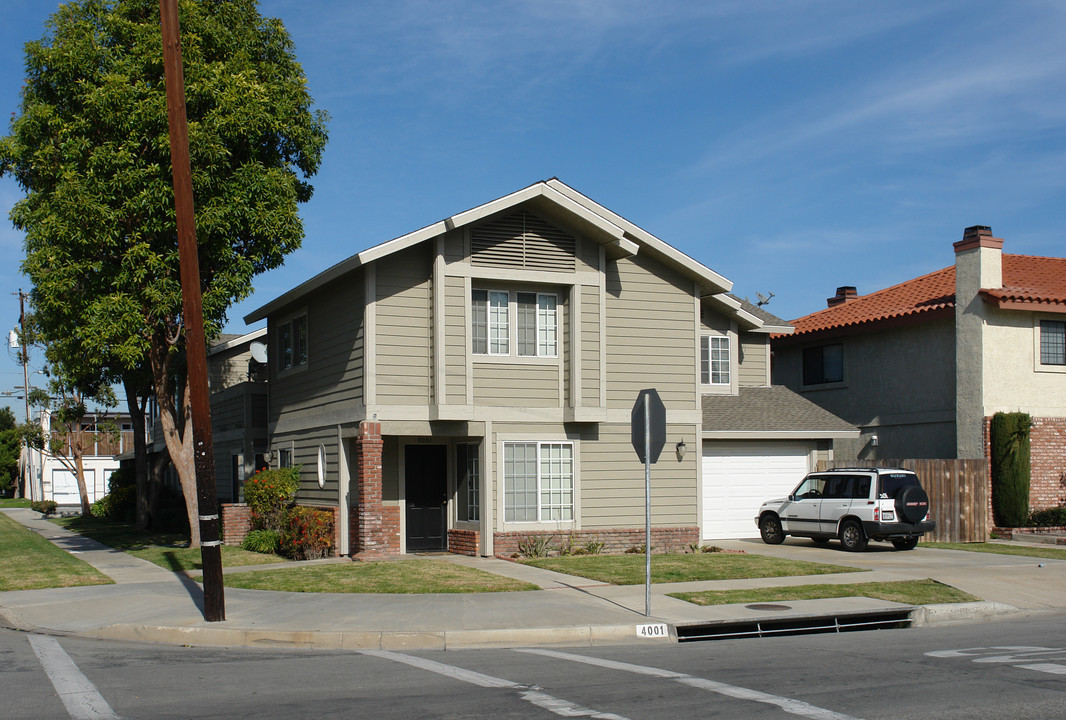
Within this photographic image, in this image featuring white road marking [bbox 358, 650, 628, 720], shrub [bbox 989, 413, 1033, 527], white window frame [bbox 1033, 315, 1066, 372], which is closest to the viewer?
white road marking [bbox 358, 650, 628, 720]

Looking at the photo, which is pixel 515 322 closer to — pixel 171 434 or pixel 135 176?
pixel 135 176

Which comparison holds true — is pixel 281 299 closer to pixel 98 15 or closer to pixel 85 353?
pixel 85 353

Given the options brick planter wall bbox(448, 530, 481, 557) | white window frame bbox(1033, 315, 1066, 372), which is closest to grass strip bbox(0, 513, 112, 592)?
brick planter wall bbox(448, 530, 481, 557)

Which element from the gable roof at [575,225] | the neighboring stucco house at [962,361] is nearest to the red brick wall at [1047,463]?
the neighboring stucco house at [962,361]

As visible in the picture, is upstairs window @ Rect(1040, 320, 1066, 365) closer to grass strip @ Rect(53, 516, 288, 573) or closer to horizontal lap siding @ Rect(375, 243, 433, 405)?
horizontal lap siding @ Rect(375, 243, 433, 405)

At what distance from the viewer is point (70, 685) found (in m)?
8.98

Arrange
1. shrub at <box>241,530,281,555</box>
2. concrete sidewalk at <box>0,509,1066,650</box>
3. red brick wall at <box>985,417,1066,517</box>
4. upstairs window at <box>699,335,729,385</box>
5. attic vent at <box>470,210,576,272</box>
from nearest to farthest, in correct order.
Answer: concrete sidewalk at <box>0,509,1066,650</box> → attic vent at <box>470,210,576,272</box> → shrub at <box>241,530,281,555</box> → red brick wall at <box>985,417,1066,517</box> → upstairs window at <box>699,335,729,385</box>

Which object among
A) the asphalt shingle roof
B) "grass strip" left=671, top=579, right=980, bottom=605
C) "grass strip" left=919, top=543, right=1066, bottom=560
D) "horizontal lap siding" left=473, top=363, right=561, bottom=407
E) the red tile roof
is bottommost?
"grass strip" left=919, top=543, right=1066, bottom=560

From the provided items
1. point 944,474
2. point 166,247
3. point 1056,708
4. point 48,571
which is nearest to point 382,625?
point 1056,708

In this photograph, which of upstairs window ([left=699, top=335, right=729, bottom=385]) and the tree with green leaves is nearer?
the tree with green leaves

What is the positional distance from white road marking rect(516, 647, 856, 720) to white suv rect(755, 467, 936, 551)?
1224cm

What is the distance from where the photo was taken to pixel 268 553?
2117 cm

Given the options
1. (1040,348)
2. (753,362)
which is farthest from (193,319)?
(1040,348)

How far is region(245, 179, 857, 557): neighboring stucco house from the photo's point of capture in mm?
19328
